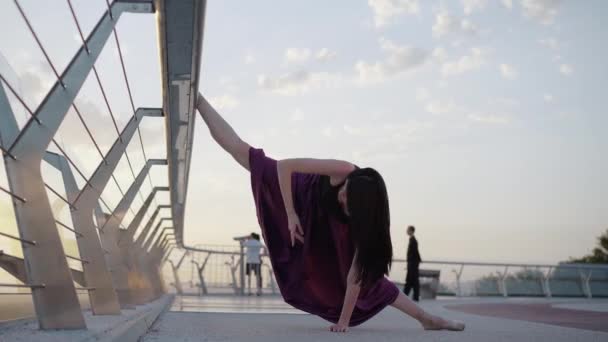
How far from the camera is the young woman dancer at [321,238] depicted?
14.2 feet

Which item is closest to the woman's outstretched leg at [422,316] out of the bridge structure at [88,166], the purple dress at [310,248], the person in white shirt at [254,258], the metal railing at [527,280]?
the purple dress at [310,248]

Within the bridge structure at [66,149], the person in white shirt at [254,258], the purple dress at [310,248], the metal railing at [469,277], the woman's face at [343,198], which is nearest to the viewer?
the bridge structure at [66,149]

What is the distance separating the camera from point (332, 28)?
1016 centimetres

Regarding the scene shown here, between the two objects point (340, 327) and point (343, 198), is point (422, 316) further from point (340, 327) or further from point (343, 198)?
point (343, 198)

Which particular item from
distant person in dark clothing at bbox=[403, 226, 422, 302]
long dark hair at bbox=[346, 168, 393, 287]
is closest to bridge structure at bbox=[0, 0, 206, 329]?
long dark hair at bbox=[346, 168, 393, 287]

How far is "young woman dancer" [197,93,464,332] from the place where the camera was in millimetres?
4324

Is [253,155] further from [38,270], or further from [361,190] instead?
[38,270]

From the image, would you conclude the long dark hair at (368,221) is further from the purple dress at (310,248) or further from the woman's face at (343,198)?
the purple dress at (310,248)

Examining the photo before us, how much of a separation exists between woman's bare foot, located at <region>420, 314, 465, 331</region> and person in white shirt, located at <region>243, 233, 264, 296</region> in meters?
12.1

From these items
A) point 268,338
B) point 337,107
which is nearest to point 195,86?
point 268,338

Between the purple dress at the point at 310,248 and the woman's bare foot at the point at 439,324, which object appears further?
the woman's bare foot at the point at 439,324

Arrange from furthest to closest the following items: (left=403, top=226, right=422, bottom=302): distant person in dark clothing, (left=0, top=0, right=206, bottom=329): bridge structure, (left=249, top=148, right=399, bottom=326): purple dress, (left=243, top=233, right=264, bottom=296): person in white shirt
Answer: (left=243, top=233, right=264, bottom=296): person in white shirt < (left=403, top=226, right=422, bottom=302): distant person in dark clothing < (left=249, top=148, right=399, bottom=326): purple dress < (left=0, top=0, right=206, bottom=329): bridge structure

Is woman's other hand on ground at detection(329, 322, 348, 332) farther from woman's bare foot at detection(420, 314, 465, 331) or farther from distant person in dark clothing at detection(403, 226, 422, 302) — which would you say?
distant person in dark clothing at detection(403, 226, 422, 302)

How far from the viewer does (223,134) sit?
4496 millimetres
